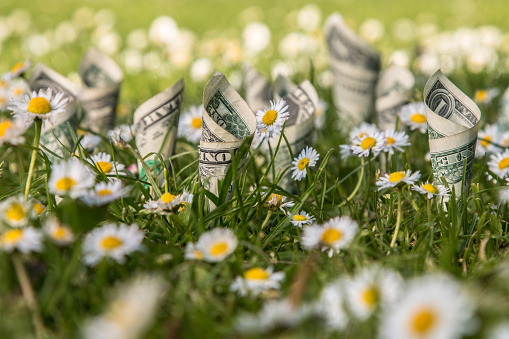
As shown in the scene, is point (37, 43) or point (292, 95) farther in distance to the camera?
point (37, 43)

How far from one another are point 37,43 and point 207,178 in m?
3.78

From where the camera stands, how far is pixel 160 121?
1.74 m

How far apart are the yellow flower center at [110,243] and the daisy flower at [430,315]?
0.57 meters

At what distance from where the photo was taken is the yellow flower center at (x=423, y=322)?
2.48 feet

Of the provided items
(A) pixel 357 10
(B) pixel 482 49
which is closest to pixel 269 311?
(B) pixel 482 49

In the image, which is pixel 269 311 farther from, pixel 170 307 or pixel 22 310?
pixel 22 310

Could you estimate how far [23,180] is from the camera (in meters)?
1.42

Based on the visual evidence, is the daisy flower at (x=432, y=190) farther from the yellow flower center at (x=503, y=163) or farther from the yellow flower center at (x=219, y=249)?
the yellow flower center at (x=219, y=249)

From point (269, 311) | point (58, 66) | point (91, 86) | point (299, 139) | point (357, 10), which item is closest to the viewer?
point (269, 311)

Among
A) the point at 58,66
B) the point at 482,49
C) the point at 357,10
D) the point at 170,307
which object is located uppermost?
the point at 170,307

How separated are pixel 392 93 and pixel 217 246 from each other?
4.16 feet

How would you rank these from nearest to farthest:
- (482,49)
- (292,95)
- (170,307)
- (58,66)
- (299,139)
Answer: (170,307) < (299,139) < (292,95) < (482,49) < (58,66)

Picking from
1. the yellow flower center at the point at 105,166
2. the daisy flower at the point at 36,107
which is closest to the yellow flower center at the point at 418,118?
the yellow flower center at the point at 105,166

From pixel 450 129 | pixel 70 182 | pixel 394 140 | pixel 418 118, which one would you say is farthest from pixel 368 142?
pixel 70 182
